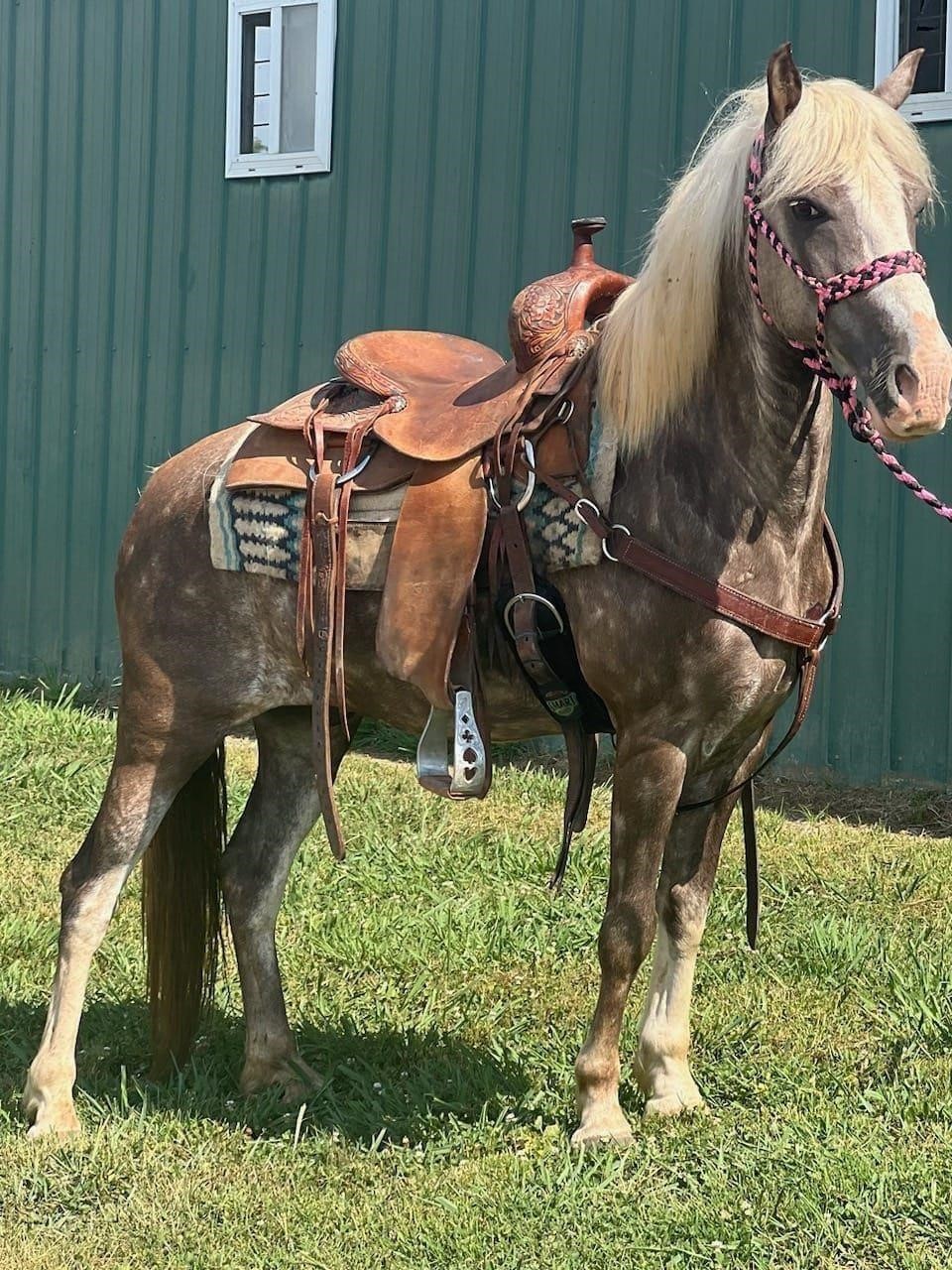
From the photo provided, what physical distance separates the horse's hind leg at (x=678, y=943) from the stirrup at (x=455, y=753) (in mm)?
527

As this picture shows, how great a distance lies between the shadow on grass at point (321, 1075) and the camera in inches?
147

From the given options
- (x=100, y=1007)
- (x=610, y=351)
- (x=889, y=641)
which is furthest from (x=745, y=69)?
(x=100, y=1007)

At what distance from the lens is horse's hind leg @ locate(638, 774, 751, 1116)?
12.0ft

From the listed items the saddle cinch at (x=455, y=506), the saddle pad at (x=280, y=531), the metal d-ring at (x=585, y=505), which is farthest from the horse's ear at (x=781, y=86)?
the saddle pad at (x=280, y=531)

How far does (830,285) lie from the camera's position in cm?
284

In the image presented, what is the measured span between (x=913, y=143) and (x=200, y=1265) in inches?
104

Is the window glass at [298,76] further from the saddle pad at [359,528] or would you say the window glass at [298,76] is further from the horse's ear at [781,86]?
the horse's ear at [781,86]

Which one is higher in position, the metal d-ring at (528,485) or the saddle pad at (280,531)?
the metal d-ring at (528,485)

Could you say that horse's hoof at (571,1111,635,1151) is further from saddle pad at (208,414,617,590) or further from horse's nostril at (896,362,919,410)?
horse's nostril at (896,362,919,410)

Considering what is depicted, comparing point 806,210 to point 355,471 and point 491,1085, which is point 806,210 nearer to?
point 355,471

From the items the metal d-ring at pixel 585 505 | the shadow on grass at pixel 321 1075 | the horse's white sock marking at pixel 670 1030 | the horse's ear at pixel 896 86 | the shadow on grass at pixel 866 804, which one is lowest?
the shadow on grass at pixel 321 1075

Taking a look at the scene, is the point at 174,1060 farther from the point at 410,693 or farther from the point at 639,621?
the point at 639,621

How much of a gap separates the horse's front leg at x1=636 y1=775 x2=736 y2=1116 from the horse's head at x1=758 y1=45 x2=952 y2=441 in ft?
4.10

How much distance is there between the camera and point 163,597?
379 cm
